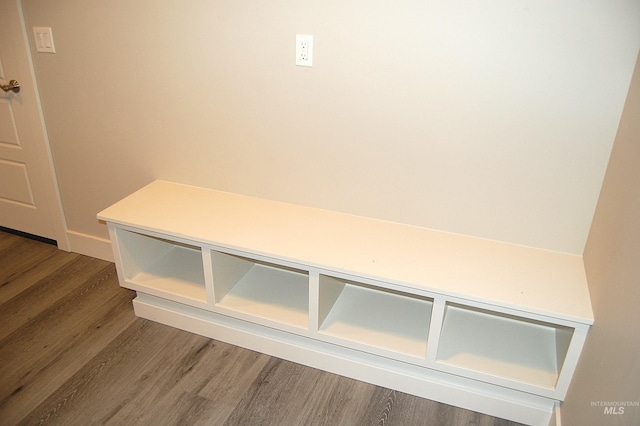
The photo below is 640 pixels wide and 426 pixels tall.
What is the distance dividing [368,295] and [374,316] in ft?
0.49

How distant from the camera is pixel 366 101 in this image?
1.79m

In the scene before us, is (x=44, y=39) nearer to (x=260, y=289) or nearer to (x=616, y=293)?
(x=260, y=289)

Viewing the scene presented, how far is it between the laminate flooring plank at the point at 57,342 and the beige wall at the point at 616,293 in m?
1.83

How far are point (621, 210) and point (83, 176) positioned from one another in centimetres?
242

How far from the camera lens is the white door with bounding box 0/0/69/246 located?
2.28m

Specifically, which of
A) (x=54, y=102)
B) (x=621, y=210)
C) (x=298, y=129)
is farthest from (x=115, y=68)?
(x=621, y=210)

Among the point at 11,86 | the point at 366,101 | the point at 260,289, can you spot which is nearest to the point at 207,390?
the point at 260,289

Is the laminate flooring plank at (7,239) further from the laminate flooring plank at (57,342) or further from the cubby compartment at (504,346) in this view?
the cubby compartment at (504,346)

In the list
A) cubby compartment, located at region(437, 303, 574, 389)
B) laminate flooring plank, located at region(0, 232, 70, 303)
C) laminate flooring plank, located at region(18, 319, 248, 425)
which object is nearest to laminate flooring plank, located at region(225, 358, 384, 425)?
laminate flooring plank, located at region(18, 319, 248, 425)

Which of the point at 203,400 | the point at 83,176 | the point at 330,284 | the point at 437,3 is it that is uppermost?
the point at 437,3

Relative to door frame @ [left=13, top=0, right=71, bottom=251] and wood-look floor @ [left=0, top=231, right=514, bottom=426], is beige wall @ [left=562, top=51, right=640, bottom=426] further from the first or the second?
door frame @ [left=13, top=0, right=71, bottom=251]

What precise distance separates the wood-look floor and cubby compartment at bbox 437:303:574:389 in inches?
8.3

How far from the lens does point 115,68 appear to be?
2.15m

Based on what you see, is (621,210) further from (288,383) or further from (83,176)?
(83,176)
